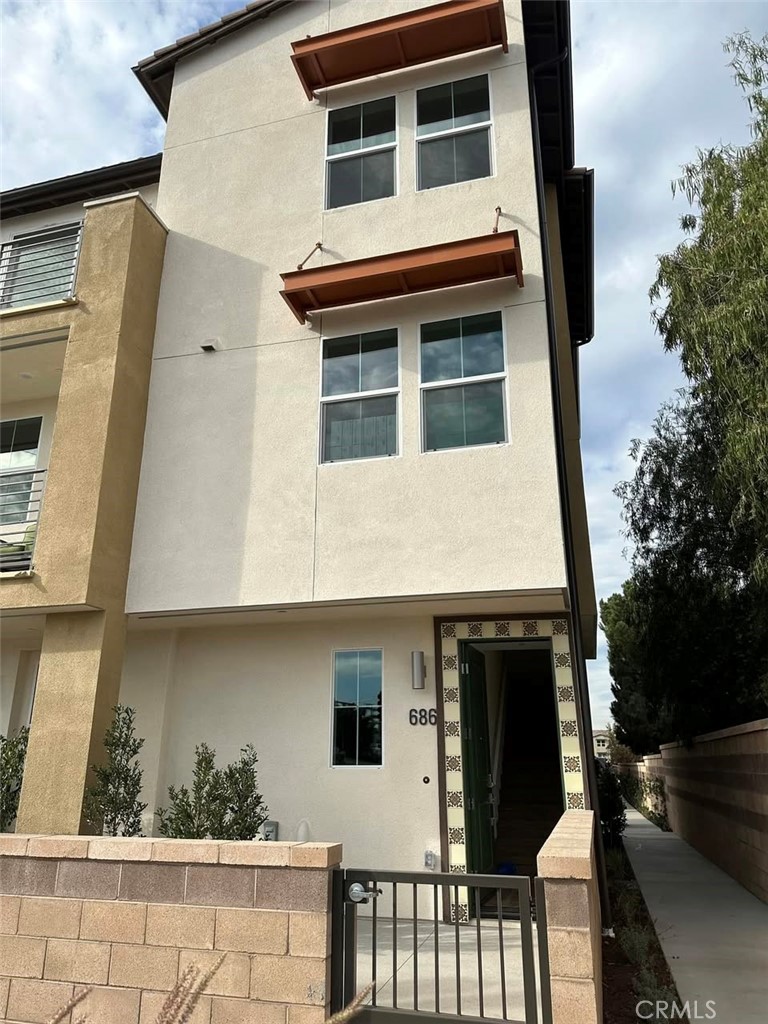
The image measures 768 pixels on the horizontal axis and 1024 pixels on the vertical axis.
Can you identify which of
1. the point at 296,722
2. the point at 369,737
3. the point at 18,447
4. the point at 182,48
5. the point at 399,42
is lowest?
the point at 369,737

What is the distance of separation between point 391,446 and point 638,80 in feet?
17.5

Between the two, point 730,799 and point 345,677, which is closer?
point 345,677

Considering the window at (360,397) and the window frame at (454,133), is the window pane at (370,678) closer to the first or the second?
the window at (360,397)

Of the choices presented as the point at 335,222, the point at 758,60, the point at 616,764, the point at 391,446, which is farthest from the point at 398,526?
the point at 616,764

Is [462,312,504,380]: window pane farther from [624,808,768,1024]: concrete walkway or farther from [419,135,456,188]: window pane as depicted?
[624,808,768,1024]: concrete walkway

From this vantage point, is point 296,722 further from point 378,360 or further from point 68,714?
point 378,360

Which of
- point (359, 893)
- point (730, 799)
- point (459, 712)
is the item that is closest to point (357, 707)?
point (459, 712)

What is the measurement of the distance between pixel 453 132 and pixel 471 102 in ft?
1.55

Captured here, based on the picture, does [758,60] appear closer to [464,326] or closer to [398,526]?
[464,326]

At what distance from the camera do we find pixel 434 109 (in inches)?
356

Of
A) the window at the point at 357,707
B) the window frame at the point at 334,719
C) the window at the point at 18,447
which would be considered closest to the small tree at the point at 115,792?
the window frame at the point at 334,719

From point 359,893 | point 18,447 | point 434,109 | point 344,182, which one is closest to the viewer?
point 359,893

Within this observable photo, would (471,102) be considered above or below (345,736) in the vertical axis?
above

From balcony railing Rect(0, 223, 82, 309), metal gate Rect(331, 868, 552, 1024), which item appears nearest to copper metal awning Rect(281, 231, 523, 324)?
balcony railing Rect(0, 223, 82, 309)
